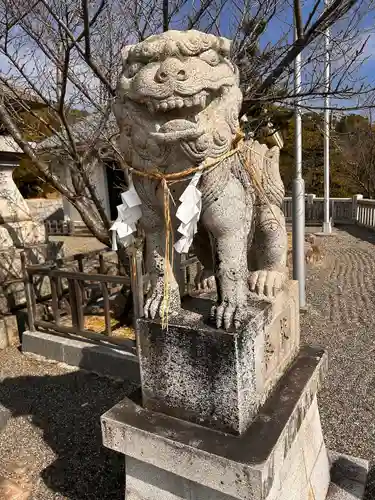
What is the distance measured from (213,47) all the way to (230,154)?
1.41 feet

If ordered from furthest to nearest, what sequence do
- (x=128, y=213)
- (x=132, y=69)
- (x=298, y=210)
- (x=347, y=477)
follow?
1. (x=298, y=210)
2. (x=347, y=477)
3. (x=128, y=213)
4. (x=132, y=69)

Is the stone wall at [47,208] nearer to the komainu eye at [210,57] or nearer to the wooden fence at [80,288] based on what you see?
the wooden fence at [80,288]

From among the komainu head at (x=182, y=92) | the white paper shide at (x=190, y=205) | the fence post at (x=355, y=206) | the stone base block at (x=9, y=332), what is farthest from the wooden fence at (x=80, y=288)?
the fence post at (x=355, y=206)

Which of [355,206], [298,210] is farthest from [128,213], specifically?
[355,206]

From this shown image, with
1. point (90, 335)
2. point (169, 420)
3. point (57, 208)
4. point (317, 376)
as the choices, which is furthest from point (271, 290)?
point (57, 208)

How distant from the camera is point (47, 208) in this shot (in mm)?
16609

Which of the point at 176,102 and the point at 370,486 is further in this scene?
the point at 370,486

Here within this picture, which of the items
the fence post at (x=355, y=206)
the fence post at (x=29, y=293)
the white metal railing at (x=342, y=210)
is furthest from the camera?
the fence post at (x=355, y=206)

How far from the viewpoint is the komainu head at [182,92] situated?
4.85ft

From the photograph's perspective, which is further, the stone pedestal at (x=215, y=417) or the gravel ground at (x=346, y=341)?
the gravel ground at (x=346, y=341)

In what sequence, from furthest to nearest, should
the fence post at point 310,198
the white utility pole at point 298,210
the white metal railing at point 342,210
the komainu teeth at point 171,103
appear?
the fence post at point 310,198, the white metal railing at point 342,210, the white utility pole at point 298,210, the komainu teeth at point 171,103

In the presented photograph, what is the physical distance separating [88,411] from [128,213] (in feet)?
7.28

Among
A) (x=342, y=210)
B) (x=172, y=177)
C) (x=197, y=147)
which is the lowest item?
(x=342, y=210)

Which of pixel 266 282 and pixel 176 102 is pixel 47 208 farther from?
pixel 176 102
